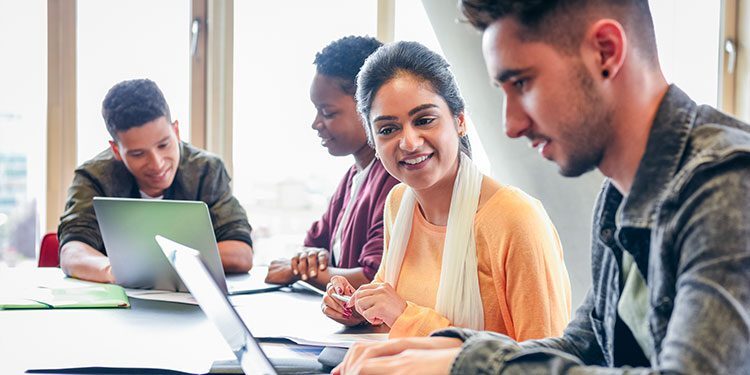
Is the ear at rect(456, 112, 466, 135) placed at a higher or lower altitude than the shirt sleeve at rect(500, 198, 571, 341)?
higher

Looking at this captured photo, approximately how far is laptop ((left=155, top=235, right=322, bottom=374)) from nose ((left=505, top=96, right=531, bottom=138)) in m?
0.39

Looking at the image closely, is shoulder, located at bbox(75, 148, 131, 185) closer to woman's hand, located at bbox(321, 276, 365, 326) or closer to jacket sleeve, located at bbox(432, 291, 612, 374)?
woman's hand, located at bbox(321, 276, 365, 326)

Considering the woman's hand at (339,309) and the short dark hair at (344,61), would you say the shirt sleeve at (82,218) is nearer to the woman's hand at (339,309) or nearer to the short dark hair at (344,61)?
the short dark hair at (344,61)

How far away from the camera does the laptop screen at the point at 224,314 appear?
0.96 m

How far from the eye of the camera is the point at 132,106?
8.62 feet

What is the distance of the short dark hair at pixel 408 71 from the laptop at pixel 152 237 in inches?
20.0

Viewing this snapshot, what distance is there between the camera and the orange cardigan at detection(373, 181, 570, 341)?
1518mm

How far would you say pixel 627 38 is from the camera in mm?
893

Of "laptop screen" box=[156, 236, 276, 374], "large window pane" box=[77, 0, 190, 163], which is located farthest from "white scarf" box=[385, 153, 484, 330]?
"large window pane" box=[77, 0, 190, 163]

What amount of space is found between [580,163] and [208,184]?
203 cm

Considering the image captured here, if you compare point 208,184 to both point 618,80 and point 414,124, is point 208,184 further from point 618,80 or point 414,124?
point 618,80

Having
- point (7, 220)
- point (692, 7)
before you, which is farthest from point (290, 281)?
point (692, 7)

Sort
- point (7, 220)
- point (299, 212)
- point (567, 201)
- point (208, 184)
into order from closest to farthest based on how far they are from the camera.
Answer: point (208, 184) → point (567, 201) → point (7, 220) → point (299, 212)

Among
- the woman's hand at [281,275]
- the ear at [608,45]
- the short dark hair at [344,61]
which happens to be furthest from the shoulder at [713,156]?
the short dark hair at [344,61]
